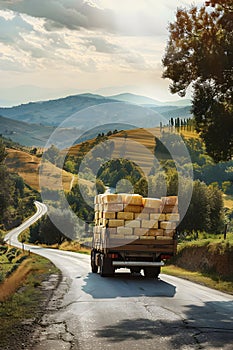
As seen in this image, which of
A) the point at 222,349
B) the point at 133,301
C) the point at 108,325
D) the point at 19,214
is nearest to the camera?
the point at 222,349

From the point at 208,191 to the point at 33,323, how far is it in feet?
187

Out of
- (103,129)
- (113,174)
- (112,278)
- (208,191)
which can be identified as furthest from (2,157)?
(112,278)

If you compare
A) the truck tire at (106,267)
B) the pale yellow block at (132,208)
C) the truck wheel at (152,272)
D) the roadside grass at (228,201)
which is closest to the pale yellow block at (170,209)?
the pale yellow block at (132,208)

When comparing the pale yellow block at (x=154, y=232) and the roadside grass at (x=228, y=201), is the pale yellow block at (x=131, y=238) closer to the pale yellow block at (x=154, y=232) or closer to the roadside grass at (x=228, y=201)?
the pale yellow block at (x=154, y=232)

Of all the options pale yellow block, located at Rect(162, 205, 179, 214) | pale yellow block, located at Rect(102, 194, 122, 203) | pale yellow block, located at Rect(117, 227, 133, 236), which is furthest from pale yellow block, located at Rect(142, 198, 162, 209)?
pale yellow block, located at Rect(117, 227, 133, 236)

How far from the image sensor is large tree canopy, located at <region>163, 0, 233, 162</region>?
20375 mm

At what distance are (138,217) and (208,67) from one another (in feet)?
23.1

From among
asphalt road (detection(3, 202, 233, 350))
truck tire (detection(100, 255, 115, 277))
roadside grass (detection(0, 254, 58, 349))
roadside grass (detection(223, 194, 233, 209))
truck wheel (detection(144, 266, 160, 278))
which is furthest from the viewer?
roadside grass (detection(223, 194, 233, 209))

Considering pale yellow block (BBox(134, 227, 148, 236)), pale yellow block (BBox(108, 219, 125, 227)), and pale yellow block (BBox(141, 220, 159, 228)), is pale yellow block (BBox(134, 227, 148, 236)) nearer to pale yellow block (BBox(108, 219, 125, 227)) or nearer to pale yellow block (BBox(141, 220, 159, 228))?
pale yellow block (BBox(141, 220, 159, 228))

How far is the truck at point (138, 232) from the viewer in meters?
22.6

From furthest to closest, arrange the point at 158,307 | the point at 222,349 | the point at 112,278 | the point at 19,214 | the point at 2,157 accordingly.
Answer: the point at 19,214
the point at 2,157
the point at 112,278
the point at 158,307
the point at 222,349

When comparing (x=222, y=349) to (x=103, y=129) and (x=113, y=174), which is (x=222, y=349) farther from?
(x=103, y=129)

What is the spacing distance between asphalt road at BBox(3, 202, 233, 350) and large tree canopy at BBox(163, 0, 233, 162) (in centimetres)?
669

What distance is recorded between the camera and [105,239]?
2277 centimetres
